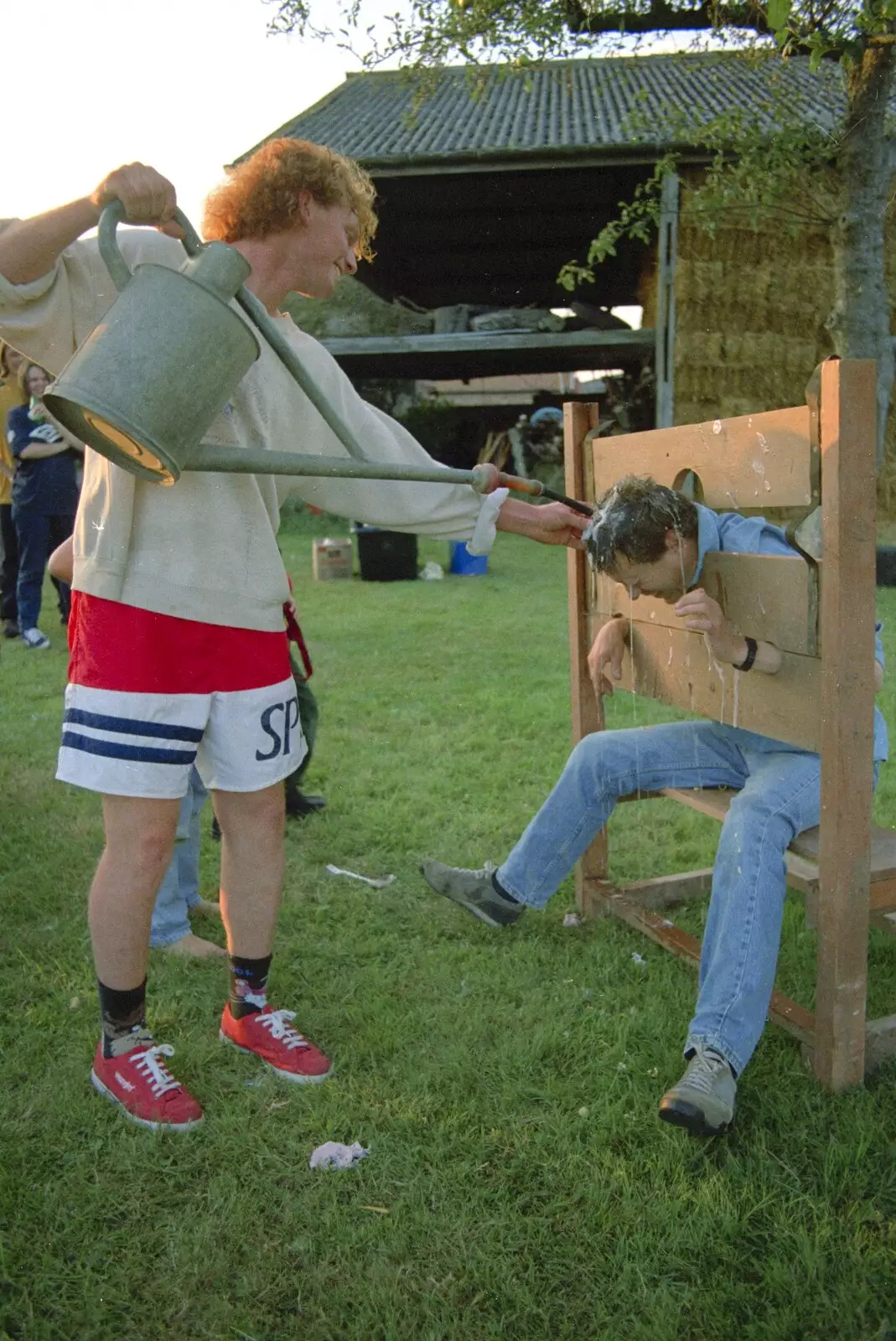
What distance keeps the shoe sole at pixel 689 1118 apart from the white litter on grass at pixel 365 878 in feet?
5.15

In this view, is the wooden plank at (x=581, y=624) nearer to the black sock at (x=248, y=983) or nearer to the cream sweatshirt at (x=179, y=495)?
the cream sweatshirt at (x=179, y=495)

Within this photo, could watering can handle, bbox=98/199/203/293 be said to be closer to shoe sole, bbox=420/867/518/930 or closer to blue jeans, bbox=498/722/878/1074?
blue jeans, bbox=498/722/878/1074

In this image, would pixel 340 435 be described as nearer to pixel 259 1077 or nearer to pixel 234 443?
pixel 234 443

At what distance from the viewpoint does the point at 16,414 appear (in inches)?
301

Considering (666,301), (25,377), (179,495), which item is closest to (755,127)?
(666,301)

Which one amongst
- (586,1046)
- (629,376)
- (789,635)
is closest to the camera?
(789,635)

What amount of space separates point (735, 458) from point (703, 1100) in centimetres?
137

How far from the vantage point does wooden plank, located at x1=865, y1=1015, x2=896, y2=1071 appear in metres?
2.34

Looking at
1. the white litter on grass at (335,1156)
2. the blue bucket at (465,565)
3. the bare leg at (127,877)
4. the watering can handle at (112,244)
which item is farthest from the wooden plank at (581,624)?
the blue bucket at (465,565)

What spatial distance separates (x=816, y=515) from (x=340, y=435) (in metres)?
0.97

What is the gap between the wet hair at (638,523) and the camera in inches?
95.5

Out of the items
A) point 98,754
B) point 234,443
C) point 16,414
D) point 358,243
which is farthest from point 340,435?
point 16,414

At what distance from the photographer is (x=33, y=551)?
743 cm

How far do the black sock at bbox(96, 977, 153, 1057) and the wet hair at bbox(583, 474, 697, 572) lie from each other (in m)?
1.41
